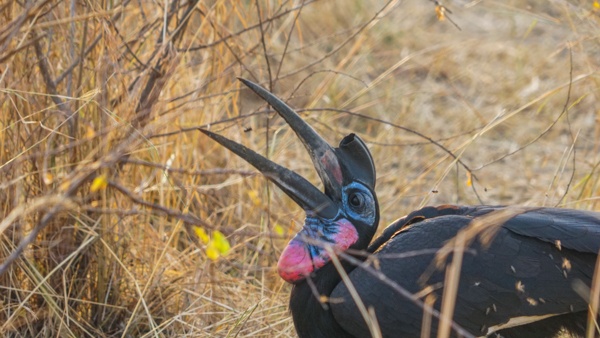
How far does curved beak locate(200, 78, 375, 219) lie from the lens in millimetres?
3382

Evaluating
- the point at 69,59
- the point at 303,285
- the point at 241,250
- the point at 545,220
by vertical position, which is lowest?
the point at 241,250

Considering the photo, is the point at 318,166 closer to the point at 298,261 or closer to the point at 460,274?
the point at 298,261

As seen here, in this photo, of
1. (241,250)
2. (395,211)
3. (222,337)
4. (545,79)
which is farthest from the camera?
(545,79)

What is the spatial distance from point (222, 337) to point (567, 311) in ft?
4.33

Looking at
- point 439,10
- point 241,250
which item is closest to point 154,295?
point 241,250

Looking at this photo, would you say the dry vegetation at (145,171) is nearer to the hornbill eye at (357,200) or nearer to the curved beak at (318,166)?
the curved beak at (318,166)

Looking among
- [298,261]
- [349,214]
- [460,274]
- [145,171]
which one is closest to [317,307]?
[298,261]

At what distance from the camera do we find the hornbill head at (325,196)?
11.2 feet

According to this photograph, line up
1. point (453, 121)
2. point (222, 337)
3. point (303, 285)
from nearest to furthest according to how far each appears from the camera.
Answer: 1. point (303, 285)
2. point (222, 337)
3. point (453, 121)

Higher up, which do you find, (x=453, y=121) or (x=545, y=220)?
(x=545, y=220)

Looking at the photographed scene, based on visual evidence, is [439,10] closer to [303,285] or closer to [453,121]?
[303,285]

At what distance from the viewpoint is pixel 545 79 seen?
728cm

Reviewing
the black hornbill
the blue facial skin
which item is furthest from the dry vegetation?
the black hornbill

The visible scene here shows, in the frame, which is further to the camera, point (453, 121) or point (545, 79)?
point (545, 79)
